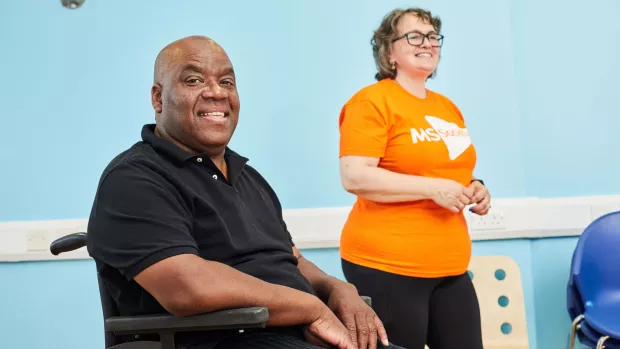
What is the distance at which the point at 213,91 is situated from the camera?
1.57 meters

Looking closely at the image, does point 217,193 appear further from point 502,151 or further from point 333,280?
point 502,151

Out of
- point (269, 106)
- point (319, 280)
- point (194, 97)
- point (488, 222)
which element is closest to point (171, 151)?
point (194, 97)

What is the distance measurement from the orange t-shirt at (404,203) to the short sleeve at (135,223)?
792mm

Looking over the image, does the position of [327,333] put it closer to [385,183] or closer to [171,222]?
[171,222]

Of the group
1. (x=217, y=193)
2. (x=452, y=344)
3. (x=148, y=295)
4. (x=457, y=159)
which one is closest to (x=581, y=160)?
(x=457, y=159)

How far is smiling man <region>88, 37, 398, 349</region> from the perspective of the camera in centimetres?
129

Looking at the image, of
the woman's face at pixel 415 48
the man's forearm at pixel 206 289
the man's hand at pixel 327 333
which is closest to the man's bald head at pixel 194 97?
the man's forearm at pixel 206 289

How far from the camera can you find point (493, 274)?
9.29ft

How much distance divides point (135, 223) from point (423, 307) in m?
0.98

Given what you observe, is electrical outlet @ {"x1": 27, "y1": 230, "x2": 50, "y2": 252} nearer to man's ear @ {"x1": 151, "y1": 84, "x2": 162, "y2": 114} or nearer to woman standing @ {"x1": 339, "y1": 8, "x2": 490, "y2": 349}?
woman standing @ {"x1": 339, "y1": 8, "x2": 490, "y2": 349}

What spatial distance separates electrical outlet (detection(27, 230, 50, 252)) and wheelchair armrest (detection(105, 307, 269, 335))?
1.78 meters

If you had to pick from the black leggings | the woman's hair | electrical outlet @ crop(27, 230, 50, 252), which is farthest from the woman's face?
electrical outlet @ crop(27, 230, 50, 252)

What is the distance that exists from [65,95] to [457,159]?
172 centimetres

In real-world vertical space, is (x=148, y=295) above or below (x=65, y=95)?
below
